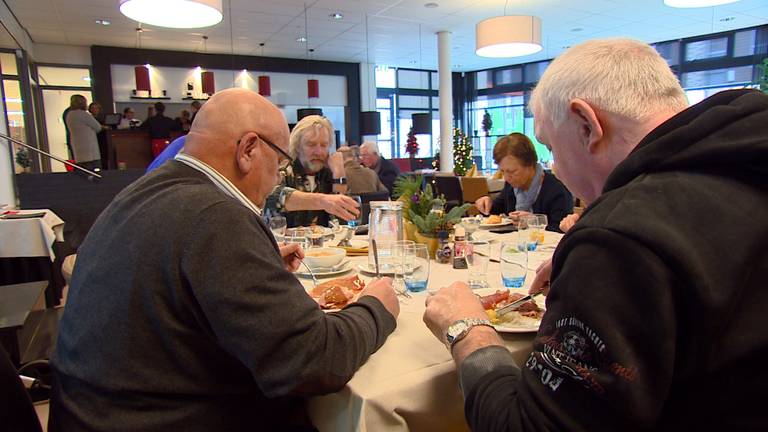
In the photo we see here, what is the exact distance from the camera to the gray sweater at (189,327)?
0.89 metres

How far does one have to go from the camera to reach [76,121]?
7684mm

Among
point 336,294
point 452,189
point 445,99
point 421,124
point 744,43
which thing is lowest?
point 452,189

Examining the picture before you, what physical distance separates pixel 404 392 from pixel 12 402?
2.60 ft

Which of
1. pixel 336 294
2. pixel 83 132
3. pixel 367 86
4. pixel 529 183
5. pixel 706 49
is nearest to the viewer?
pixel 336 294

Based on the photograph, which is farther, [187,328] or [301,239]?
[301,239]

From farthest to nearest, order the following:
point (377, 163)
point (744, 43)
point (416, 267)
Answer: point (744, 43), point (377, 163), point (416, 267)

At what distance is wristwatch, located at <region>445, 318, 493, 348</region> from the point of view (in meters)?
1.00

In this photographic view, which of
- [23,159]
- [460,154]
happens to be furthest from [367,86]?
[23,159]

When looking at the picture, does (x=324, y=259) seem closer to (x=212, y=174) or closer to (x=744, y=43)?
(x=212, y=174)

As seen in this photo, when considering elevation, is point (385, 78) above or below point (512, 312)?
above

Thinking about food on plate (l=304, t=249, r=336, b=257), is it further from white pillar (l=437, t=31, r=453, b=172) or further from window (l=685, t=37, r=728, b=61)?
window (l=685, t=37, r=728, b=61)

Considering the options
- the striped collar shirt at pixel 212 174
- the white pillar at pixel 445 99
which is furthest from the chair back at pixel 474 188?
the striped collar shirt at pixel 212 174

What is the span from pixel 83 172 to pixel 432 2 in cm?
504

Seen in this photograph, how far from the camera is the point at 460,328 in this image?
1.01 m
